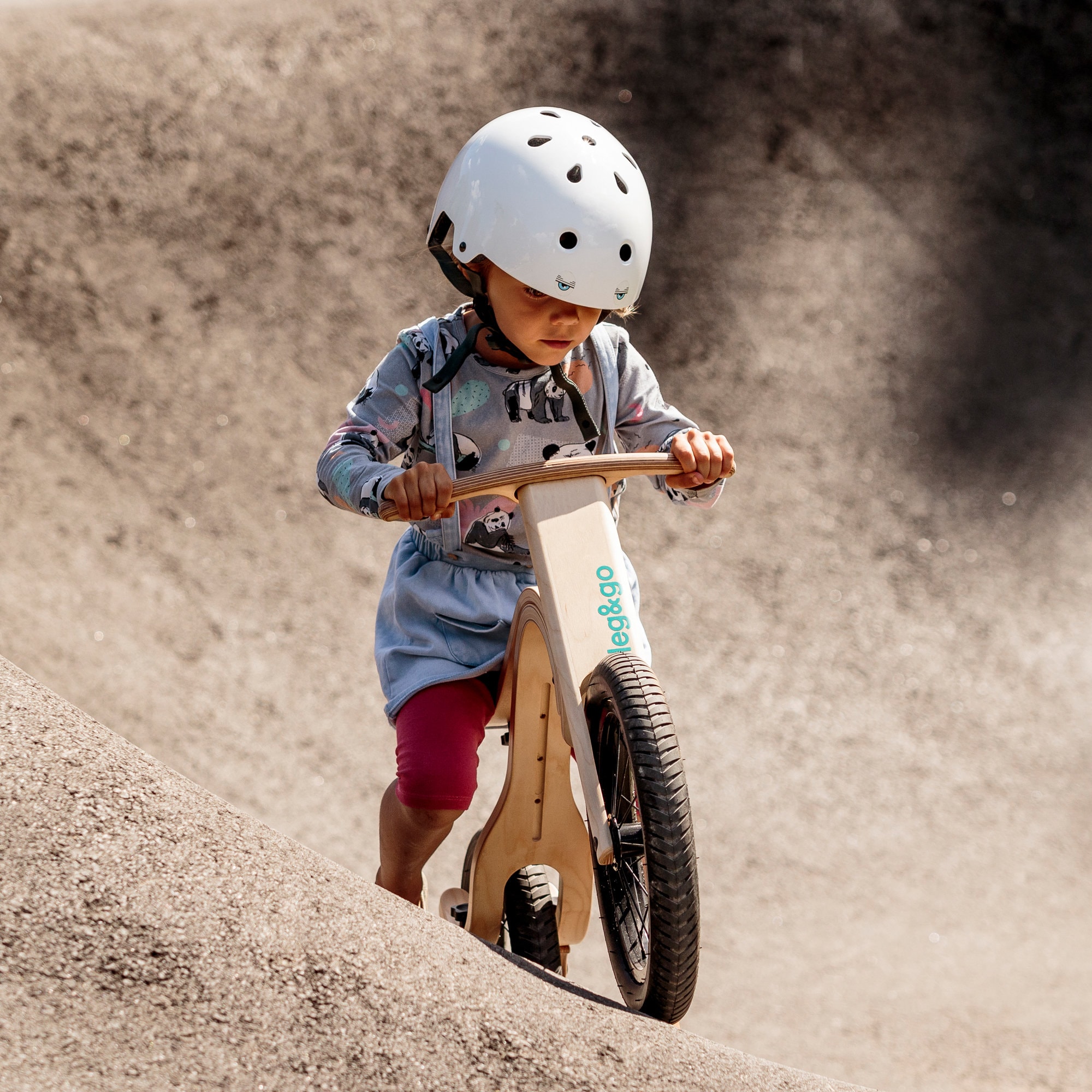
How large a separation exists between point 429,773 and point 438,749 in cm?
5

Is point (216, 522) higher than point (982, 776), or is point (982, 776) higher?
point (216, 522)

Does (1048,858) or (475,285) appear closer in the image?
(475,285)

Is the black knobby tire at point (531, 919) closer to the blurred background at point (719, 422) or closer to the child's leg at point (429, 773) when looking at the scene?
the child's leg at point (429, 773)

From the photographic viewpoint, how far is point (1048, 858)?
13.4 ft

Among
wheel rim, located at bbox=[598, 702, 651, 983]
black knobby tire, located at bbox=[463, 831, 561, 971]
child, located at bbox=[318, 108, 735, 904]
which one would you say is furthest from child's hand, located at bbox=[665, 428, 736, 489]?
black knobby tire, located at bbox=[463, 831, 561, 971]

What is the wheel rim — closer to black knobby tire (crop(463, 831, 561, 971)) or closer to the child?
the child

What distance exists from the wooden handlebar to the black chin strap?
0.15 metres

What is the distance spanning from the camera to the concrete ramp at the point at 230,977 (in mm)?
1434

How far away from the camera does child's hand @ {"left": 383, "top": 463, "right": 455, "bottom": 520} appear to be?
1.71 meters

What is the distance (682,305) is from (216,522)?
2.52 metres

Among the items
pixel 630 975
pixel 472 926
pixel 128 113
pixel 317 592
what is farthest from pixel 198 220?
pixel 630 975

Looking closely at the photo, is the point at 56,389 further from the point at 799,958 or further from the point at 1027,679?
the point at 1027,679

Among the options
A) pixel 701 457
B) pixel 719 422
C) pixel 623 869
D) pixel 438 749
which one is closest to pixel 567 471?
pixel 701 457

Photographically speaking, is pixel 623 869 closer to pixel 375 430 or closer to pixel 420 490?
pixel 420 490
